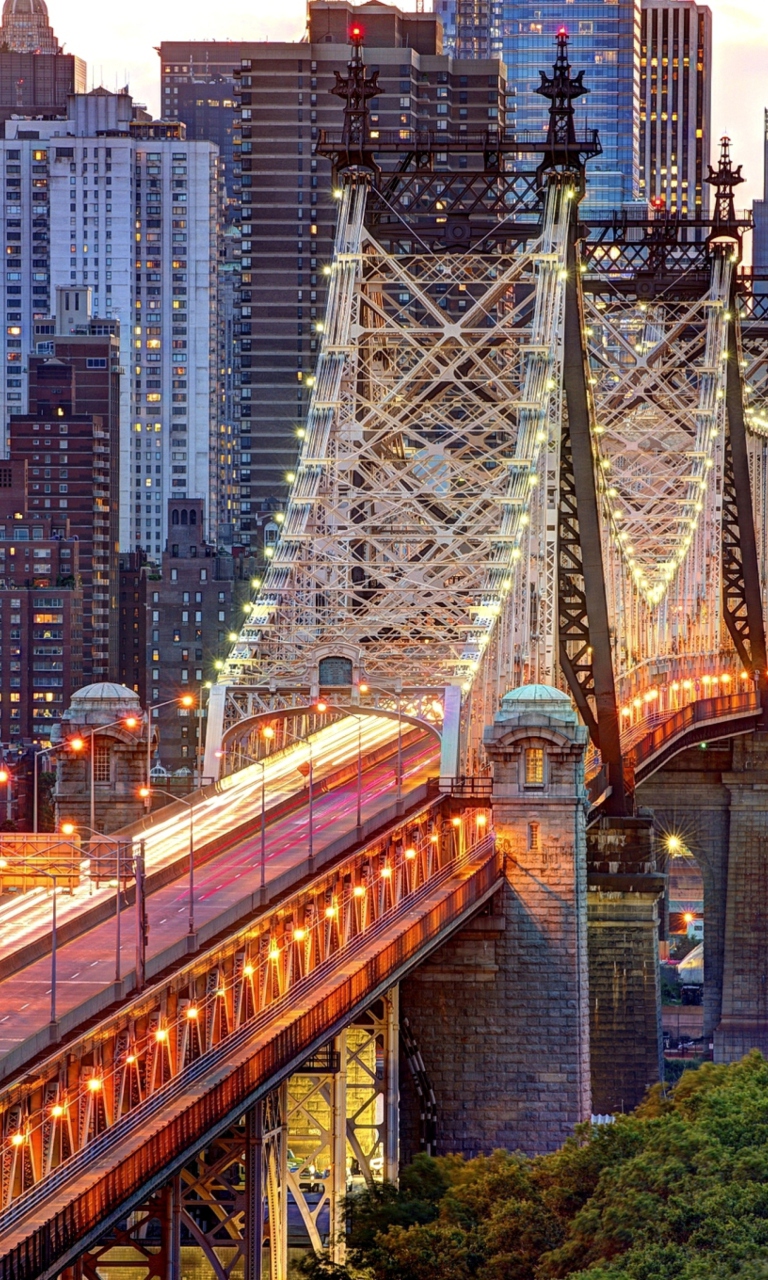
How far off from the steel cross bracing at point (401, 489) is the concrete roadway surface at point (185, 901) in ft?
14.4

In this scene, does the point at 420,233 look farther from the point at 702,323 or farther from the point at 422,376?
the point at 702,323

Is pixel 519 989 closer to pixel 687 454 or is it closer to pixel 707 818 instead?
pixel 687 454

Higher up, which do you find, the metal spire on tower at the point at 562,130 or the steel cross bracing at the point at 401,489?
the metal spire on tower at the point at 562,130

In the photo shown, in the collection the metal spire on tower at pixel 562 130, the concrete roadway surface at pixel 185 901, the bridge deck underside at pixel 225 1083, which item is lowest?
the bridge deck underside at pixel 225 1083

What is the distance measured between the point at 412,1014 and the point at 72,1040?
2659 cm

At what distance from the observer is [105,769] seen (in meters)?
99.2

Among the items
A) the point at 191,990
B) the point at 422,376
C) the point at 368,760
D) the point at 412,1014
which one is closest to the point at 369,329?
the point at 422,376

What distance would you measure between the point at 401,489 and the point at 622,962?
1748cm

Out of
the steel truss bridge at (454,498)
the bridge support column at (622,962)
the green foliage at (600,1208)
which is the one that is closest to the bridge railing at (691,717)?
the steel truss bridge at (454,498)

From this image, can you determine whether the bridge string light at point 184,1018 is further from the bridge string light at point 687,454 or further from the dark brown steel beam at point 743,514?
the dark brown steel beam at point 743,514

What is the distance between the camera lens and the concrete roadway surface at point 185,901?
Answer: 207 ft

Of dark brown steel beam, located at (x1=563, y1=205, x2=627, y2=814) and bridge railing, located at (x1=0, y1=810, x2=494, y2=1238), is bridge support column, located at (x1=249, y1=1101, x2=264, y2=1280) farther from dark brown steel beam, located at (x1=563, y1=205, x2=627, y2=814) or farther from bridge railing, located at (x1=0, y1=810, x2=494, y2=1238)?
dark brown steel beam, located at (x1=563, y1=205, x2=627, y2=814)

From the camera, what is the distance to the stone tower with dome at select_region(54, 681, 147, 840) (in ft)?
322

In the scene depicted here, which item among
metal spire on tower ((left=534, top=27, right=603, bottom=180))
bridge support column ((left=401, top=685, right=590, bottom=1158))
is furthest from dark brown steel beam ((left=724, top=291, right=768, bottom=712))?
bridge support column ((left=401, top=685, right=590, bottom=1158))
